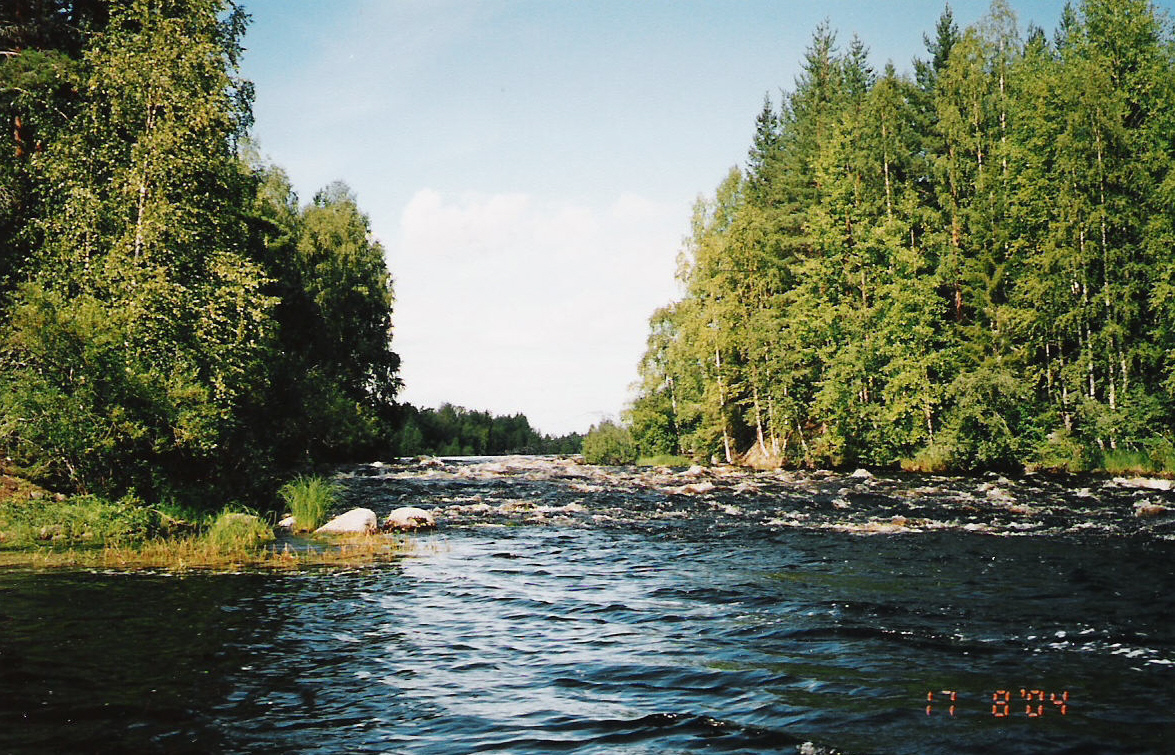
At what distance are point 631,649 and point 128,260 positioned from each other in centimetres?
1664

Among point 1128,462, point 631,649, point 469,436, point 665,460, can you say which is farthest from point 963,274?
point 469,436

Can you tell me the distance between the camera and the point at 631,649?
27.1ft

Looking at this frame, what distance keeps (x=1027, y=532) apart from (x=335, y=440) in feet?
143

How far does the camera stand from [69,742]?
17.5 feet

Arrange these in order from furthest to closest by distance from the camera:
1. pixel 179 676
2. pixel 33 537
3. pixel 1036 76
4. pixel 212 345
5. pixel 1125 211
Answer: pixel 1036 76 → pixel 1125 211 → pixel 212 345 → pixel 33 537 → pixel 179 676

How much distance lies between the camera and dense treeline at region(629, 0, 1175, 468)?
3216 centimetres

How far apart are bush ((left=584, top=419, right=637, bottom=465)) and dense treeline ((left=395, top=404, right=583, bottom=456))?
20681 millimetres

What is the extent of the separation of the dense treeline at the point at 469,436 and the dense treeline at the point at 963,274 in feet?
121

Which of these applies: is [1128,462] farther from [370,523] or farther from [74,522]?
[74,522]

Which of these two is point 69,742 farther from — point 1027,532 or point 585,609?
point 1027,532

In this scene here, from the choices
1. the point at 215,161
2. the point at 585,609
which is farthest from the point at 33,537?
the point at 585,609

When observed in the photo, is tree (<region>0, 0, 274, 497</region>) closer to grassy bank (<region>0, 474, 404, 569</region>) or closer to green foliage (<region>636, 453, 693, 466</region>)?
grassy bank (<region>0, 474, 404, 569</region>)
